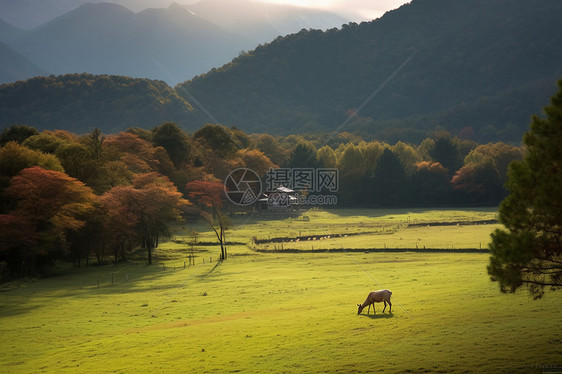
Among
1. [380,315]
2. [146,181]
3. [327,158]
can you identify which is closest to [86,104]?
[327,158]

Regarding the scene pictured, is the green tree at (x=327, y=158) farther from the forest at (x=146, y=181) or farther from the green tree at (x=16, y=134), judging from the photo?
the green tree at (x=16, y=134)

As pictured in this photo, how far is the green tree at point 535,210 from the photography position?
47.4 feet

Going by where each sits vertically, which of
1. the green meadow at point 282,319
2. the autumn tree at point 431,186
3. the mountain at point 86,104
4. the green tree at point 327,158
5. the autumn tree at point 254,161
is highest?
the mountain at point 86,104

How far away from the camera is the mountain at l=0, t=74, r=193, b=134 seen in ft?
527

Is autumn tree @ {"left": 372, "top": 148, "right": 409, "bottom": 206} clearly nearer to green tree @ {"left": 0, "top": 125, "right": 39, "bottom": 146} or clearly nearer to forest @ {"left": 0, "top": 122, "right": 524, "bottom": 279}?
forest @ {"left": 0, "top": 122, "right": 524, "bottom": 279}

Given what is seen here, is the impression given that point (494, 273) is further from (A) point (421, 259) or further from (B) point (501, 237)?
(A) point (421, 259)

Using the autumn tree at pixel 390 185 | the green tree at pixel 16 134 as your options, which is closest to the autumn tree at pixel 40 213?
the green tree at pixel 16 134

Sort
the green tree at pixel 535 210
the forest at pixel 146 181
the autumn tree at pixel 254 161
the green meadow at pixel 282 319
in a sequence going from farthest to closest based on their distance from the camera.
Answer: the autumn tree at pixel 254 161
the forest at pixel 146 181
the green meadow at pixel 282 319
the green tree at pixel 535 210

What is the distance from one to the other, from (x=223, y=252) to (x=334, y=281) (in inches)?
770

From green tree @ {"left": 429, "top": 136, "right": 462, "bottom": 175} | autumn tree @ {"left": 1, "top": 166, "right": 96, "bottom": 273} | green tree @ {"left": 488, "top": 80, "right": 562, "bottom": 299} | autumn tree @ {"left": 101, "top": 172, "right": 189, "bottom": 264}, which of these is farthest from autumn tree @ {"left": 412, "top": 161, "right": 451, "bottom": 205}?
green tree @ {"left": 488, "top": 80, "right": 562, "bottom": 299}

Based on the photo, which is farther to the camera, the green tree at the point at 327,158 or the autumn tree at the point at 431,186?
the green tree at the point at 327,158

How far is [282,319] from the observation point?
75.6ft

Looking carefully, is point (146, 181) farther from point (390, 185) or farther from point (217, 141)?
point (390, 185)

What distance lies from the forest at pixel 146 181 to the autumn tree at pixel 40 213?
84 mm
